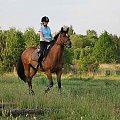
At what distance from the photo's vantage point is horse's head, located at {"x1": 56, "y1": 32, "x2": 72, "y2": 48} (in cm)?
1173

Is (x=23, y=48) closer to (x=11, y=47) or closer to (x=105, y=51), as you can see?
(x=11, y=47)

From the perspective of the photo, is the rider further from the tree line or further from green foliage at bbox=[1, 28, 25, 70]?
green foliage at bbox=[1, 28, 25, 70]

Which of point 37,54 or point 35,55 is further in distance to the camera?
point 35,55

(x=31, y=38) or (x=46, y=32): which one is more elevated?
(x=31, y=38)

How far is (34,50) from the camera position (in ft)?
43.1

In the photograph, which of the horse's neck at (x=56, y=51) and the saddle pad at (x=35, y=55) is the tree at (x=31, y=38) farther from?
the horse's neck at (x=56, y=51)

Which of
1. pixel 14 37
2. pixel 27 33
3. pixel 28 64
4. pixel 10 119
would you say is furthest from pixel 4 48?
pixel 10 119

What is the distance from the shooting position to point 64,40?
38.8ft

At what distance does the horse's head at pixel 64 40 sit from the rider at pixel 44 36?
1.30 ft

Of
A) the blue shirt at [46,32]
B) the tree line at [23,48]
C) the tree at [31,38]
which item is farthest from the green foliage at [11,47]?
the blue shirt at [46,32]

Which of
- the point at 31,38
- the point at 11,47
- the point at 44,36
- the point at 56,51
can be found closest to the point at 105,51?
the point at 31,38

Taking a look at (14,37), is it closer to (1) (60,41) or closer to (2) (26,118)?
(1) (60,41)

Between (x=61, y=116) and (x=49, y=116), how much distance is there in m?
0.25

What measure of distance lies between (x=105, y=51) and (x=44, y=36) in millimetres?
30025
